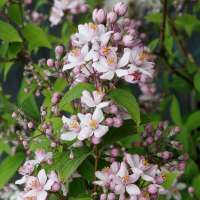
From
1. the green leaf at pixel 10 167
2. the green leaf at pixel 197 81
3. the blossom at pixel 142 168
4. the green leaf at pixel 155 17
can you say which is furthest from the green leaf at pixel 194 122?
the blossom at pixel 142 168

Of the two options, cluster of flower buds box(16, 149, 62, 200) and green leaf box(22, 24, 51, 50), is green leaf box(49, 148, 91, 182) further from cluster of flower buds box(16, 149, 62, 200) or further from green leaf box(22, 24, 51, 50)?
green leaf box(22, 24, 51, 50)

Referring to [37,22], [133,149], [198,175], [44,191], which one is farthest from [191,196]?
[37,22]

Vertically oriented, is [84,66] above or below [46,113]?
above

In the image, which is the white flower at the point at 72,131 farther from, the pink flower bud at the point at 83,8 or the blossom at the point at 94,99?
the pink flower bud at the point at 83,8

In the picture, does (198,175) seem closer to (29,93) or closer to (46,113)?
(29,93)

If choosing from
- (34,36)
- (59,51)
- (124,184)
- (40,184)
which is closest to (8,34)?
(34,36)
